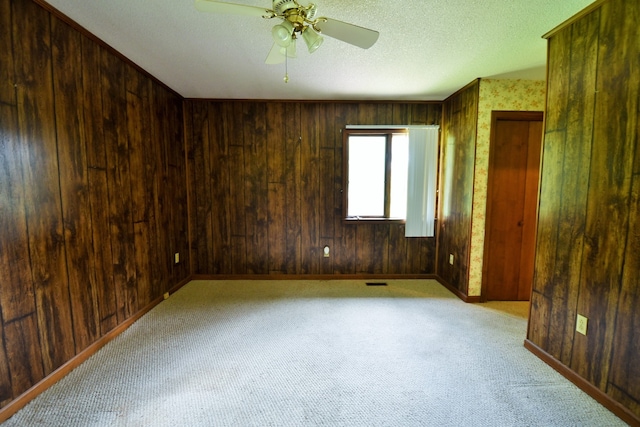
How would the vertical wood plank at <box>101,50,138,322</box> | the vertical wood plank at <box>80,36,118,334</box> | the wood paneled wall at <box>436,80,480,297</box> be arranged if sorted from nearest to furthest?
the vertical wood plank at <box>80,36,118,334</box>, the vertical wood plank at <box>101,50,138,322</box>, the wood paneled wall at <box>436,80,480,297</box>

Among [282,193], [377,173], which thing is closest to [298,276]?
A: [282,193]

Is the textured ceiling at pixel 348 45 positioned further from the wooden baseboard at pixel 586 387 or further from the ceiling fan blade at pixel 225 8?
the wooden baseboard at pixel 586 387

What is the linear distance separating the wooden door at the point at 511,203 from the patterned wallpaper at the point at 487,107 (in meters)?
0.06

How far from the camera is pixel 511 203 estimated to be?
2820mm

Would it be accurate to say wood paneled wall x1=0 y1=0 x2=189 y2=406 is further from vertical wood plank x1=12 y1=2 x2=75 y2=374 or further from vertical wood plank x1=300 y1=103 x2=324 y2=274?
vertical wood plank x1=300 y1=103 x2=324 y2=274

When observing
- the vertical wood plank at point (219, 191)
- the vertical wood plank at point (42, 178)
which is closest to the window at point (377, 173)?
the vertical wood plank at point (219, 191)

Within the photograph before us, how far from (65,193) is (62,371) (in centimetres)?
120

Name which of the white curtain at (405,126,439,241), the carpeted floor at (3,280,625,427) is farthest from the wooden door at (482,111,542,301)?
the white curtain at (405,126,439,241)

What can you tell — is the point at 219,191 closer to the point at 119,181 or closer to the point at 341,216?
the point at 119,181

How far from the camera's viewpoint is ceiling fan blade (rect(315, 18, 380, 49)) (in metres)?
1.35

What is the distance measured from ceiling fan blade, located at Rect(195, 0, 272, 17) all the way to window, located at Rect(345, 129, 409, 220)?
2205 millimetres

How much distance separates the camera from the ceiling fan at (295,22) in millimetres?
1242

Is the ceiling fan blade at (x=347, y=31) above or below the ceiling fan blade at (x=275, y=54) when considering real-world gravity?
Answer: below

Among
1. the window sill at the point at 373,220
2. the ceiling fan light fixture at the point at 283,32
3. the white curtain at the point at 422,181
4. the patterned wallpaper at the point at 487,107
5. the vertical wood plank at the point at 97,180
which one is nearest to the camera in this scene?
the ceiling fan light fixture at the point at 283,32
